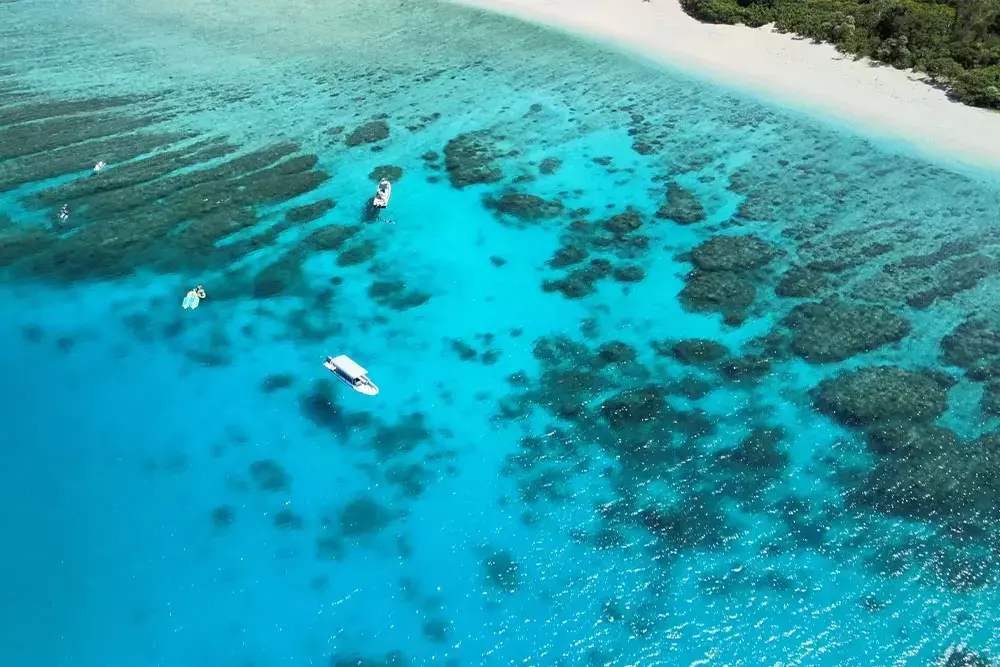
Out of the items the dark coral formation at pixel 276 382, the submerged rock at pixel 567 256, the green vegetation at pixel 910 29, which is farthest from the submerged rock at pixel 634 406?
the green vegetation at pixel 910 29

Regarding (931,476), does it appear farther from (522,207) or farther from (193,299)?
(193,299)

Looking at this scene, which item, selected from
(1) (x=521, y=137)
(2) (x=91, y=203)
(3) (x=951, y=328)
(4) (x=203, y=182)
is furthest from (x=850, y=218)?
(2) (x=91, y=203)

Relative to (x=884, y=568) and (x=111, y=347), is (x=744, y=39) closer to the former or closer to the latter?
(x=884, y=568)

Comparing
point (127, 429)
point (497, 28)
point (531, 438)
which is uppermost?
point (497, 28)

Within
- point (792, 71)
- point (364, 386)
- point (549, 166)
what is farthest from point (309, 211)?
point (792, 71)

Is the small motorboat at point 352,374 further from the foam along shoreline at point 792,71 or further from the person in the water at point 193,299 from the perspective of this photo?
the foam along shoreline at point 792,71

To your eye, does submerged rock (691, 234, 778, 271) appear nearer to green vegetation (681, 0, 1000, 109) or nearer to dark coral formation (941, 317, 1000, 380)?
dark coral formation (941, 317, 1000, 380)
